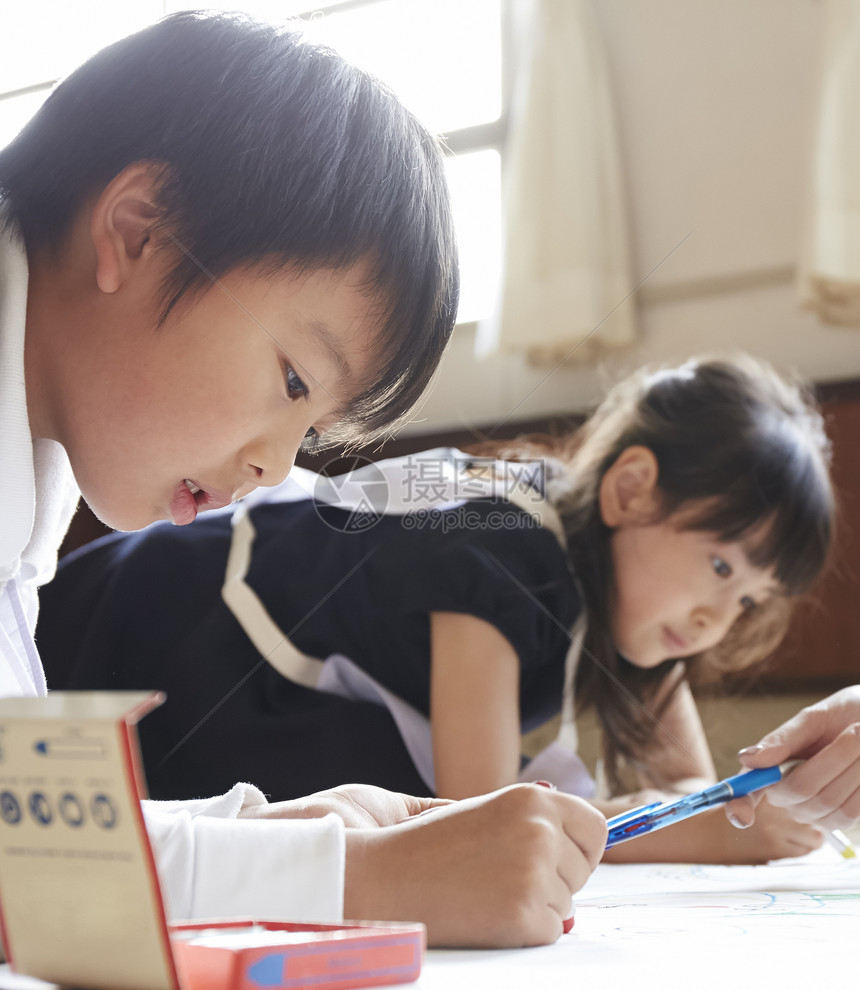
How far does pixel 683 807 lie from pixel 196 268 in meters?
0.32

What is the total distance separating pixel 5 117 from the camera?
5.78ft

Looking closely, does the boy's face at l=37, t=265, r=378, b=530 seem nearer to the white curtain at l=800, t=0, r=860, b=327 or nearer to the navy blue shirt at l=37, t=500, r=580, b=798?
the navy blue shirt at l=37, t=500, r=580, b=798

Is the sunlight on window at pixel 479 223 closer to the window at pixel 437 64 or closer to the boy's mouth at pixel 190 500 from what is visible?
the window at pixel 437 64

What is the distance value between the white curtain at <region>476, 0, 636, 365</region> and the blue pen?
949 mm

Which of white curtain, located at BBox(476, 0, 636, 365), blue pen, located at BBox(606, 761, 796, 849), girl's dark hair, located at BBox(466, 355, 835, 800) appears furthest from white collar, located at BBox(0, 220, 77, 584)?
white curtain, located at BBox(476, 0, 636, 365)

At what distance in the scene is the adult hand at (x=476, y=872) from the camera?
28 centimetres

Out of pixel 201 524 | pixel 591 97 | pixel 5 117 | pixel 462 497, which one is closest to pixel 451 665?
pixel 462 497

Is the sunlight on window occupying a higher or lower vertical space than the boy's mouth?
lower

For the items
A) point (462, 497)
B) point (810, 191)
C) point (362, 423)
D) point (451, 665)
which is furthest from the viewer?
point (810, 191)

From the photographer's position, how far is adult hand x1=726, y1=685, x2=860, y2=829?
509 millimetres

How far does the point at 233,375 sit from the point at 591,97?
117 centimetres

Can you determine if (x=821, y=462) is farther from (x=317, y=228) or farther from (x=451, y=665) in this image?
(x=317, y=228)

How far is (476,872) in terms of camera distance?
11.3 inches

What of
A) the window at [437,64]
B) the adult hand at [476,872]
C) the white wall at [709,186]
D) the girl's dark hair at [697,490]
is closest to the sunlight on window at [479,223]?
the window at [437,64]
